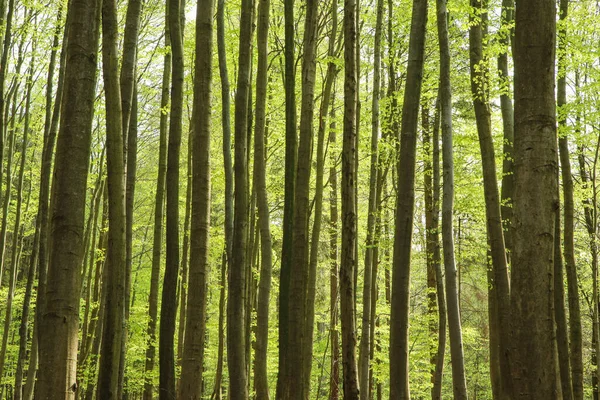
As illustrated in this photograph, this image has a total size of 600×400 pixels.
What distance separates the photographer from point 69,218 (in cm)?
358

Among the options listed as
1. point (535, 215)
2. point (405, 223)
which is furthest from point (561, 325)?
point (535, 215)

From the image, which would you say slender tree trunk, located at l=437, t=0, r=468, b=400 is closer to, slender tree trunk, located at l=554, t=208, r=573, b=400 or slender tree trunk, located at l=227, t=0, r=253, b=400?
slender tree trunk, located at l=554, t=208, r=573, b=400

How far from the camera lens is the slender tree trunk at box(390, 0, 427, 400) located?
6.56 m

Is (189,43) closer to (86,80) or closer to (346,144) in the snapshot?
(346,144)

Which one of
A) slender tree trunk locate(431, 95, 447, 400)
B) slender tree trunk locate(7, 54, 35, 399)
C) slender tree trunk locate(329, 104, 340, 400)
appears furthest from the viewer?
slender tree trunk locate(329, 104, 340, 400)

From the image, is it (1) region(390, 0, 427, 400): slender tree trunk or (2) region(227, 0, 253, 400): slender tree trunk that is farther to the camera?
(2) region(227, 0, 253, 400): slender tree trunk

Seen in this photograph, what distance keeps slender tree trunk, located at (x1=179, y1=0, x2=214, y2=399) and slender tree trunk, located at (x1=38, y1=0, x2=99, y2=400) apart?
246cm

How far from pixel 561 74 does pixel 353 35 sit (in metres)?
5.38

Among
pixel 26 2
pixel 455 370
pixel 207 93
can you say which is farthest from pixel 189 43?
pixel 455 370

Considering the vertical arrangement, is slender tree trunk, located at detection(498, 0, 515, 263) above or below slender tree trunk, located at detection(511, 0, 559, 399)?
above

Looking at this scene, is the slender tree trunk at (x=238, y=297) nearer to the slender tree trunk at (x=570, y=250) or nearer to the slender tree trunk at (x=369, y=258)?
the slender tree trunk at (x=369, y=258)

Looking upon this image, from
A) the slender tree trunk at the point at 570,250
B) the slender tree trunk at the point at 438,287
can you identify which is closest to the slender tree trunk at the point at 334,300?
the slender tree trunk at the point at 438,287

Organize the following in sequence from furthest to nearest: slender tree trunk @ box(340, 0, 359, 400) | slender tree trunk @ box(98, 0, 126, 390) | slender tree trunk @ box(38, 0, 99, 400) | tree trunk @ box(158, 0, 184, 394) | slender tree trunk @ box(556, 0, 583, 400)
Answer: slender tree trunk @ box(556, 0, 583, 400), slender tree trunk @ box(340, 0, 359, 400), tree trunk @ box(158, 0, 184, 394), slender tree trunk @ box(98, 0, 126, 390), slender tree trunk @ box(38, 0, 99, 400)

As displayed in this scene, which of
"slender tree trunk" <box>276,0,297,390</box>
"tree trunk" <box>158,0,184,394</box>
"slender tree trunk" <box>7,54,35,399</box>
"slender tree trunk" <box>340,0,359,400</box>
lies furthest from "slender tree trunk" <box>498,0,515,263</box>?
"slender tree trunk" <box>7,54,35,399</box>
